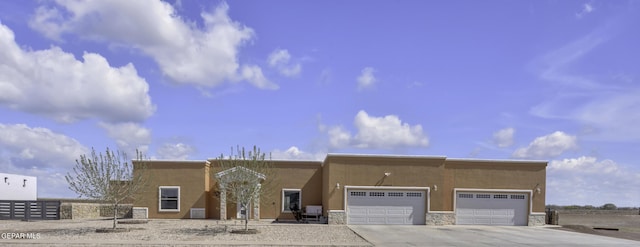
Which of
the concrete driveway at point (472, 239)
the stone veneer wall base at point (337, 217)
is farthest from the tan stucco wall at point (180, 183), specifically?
the concrete driveway at point (472, 239)

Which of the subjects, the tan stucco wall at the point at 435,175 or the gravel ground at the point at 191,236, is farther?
the tan stucco wall at the point at 435,175

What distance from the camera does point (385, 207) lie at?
99.3ft

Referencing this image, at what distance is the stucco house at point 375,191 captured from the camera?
30.1 m

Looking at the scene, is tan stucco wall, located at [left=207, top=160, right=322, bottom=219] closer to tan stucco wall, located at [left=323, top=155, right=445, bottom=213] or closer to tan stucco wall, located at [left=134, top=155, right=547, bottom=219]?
tan stucco wall, located at [left=134, top=155, right=547, bottom=219]

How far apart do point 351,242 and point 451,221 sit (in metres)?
12.1

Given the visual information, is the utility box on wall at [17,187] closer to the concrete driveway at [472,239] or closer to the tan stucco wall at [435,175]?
the tan stucco wall at [435,175]

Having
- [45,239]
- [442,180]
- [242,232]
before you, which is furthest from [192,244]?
[442,180]

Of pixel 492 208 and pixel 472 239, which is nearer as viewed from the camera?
pixel 472 239

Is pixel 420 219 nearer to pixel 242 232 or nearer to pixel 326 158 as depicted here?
pixel 326 158

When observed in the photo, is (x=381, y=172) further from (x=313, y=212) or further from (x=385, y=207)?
(x=313, y=212)

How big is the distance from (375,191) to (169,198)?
12341 millimetres

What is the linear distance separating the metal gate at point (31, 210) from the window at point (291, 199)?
1340cm

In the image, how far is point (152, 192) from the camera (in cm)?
3266

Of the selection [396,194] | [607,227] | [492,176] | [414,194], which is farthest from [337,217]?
[607,227]
